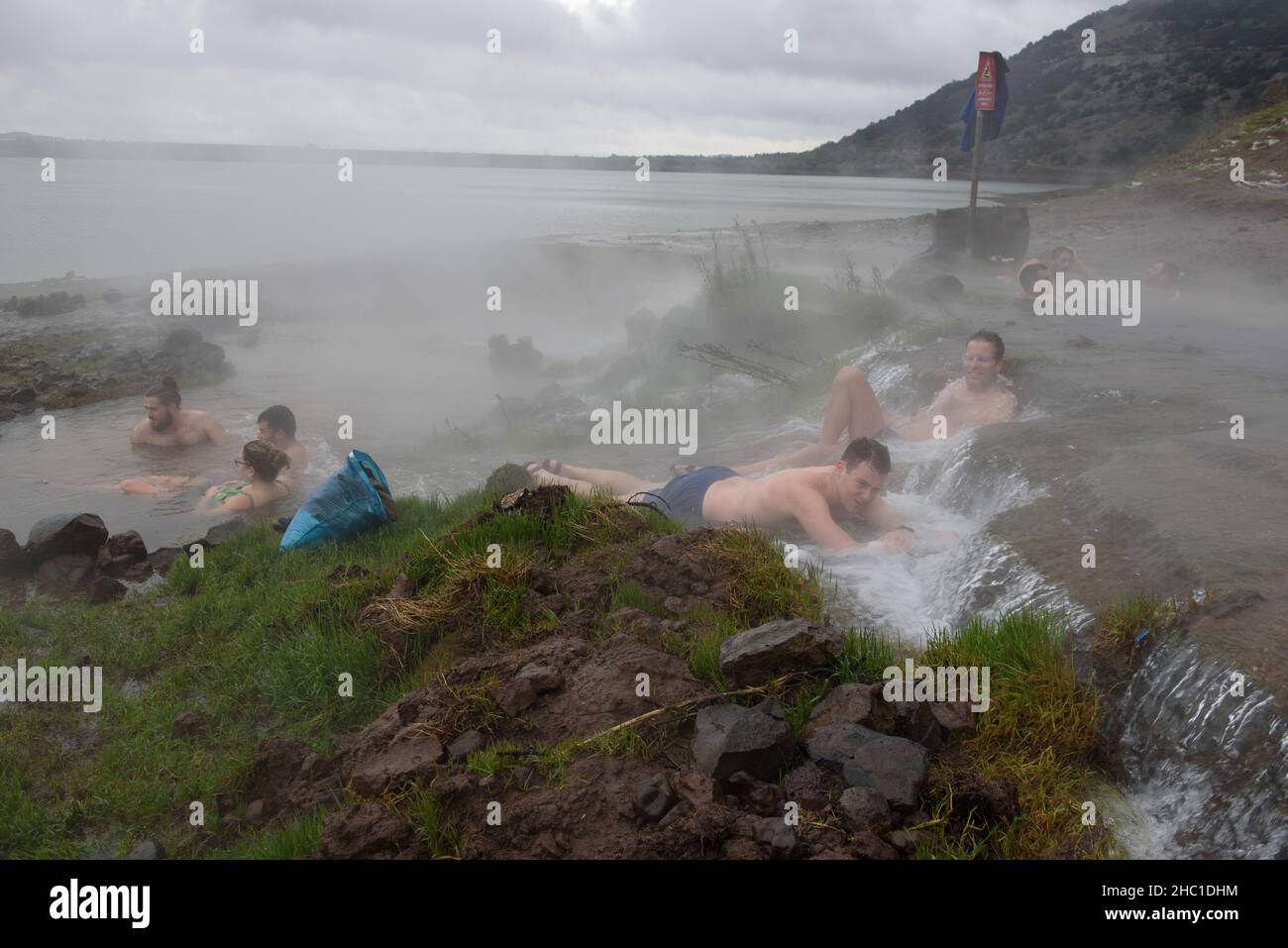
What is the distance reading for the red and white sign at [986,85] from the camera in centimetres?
1609

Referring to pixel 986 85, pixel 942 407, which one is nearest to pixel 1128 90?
pixel 986 85

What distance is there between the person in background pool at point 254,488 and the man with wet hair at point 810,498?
3151 mm

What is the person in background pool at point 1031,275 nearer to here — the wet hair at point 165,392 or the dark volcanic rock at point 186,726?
the wet hair at point 165,392

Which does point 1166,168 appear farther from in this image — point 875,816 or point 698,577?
point 875,816

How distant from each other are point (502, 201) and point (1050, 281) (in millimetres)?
44583

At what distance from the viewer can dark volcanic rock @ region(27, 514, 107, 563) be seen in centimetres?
687

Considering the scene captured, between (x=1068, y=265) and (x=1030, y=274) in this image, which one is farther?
(x=1068, y=265)

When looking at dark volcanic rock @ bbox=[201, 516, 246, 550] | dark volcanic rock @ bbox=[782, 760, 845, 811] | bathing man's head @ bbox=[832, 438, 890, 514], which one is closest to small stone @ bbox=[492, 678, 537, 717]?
dark volcanic rock @ bbox=[782, 760, 845, 811]

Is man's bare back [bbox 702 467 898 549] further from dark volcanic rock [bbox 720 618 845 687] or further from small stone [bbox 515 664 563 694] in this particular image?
small stone [bbox 515 664 563 694]

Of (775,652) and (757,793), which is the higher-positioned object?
(775,652)

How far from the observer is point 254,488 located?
8984mm

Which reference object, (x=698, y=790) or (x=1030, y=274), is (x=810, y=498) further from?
(x=1030, y=274)

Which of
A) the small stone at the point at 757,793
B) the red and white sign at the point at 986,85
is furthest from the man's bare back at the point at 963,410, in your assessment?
the red and white sign at the point at 986,85

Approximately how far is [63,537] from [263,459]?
227 centimetres
